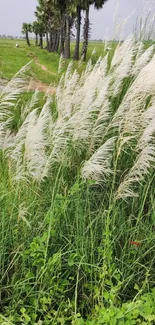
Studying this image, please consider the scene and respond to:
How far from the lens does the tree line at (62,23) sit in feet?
111

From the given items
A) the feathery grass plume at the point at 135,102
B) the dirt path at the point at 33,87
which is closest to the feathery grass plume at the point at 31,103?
the dirt path at the point at 33,87

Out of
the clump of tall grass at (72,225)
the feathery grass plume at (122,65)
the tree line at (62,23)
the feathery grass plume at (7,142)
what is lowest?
the clump of tall grass at (72,225)

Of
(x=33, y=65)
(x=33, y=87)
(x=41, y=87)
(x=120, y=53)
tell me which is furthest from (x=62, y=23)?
(x=120, y=53)

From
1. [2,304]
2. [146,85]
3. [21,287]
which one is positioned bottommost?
[2,304]

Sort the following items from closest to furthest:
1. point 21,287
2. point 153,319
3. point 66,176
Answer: point 153,319 < point 21,287 < point 66,176

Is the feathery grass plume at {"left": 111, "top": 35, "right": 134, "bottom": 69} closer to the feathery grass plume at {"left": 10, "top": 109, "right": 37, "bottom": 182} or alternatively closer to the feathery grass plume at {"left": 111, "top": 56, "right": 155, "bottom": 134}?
the feathery grass plume at {"left": 111, "top": 56, "right": 155, "bottom": 134}

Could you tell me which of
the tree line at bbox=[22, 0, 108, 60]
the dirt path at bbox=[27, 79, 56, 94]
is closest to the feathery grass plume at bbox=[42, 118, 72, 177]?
the dirt path at bbox=[27, 79, 56, 94]

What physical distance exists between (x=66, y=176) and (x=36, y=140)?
0.75 metres

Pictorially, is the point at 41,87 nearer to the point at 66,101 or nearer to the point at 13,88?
the point at 66,101

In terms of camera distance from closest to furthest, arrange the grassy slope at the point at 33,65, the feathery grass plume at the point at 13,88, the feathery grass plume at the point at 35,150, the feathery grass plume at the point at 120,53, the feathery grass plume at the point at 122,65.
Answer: the feathery grass plume at the point at 35,150
the feathery grass plume at the point at 13,88
the feathery grass plume at the point at 122,65
the feathery grass plume at the point at 120,53
the grassy slope at the point at 33,65

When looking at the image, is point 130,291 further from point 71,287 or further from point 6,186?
point 6,186

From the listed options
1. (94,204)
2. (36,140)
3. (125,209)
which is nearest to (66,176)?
(94,204)

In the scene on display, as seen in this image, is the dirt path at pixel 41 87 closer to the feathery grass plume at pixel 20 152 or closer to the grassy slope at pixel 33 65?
the grassy slope at pixel 33 65

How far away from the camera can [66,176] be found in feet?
10.9
